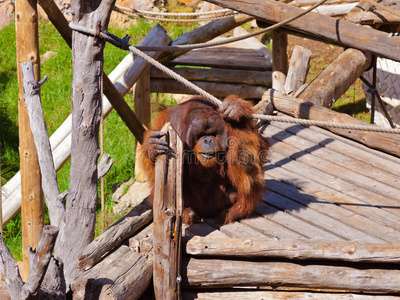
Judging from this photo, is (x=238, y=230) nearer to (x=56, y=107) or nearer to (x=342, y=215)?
(x=342, y=215)

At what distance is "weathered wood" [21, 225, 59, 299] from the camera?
2100mm

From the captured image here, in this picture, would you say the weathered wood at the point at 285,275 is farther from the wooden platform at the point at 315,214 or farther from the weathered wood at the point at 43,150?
the weathered wood at the point at 43,150

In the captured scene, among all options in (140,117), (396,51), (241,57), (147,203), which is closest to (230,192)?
(147,203)

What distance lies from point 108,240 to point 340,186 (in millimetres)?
1768

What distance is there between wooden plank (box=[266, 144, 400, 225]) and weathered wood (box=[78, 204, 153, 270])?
145 cm

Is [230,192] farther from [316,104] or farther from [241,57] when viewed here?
[241,57]

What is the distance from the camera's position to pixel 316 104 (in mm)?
4418

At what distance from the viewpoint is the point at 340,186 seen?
11.8ft

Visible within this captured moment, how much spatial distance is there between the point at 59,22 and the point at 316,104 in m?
2.11

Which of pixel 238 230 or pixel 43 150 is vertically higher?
pixel 43 150

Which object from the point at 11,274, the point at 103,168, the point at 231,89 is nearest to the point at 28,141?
the point at 103,168

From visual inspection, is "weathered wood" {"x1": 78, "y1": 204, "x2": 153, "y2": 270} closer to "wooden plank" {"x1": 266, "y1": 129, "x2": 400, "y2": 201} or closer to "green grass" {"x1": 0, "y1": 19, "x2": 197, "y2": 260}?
"wooden plank" {"x1": 266, "y1": 129, "x2": 400, "y2": 201}

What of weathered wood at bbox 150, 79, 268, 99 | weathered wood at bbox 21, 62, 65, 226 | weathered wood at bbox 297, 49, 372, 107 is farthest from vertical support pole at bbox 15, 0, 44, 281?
weathered wood at bbox 150, 79, 268, 99

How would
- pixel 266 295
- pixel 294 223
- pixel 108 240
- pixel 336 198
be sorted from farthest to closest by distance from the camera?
1. pixel 336 198
2. pixel 294 223
3. pixel 266 295
4. pixel 108 240
